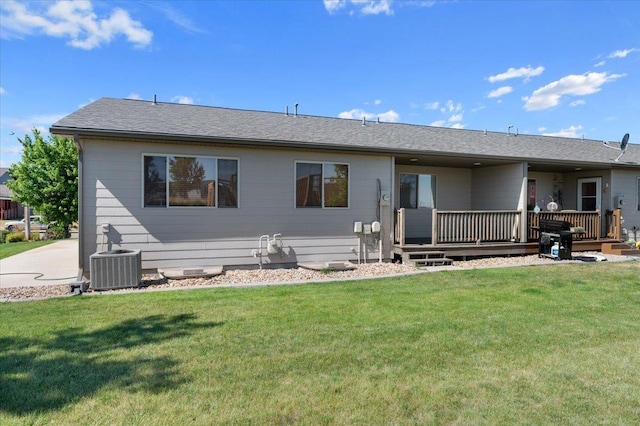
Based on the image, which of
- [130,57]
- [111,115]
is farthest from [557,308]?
[130,57]

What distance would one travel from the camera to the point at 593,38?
44.1ft

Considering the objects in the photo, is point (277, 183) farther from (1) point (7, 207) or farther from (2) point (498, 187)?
(1) point (7, 207)

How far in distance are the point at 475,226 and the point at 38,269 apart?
35.9 ft

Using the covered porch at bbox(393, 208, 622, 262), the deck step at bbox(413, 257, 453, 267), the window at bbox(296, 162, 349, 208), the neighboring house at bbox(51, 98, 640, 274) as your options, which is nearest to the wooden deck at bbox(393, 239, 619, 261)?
the covered porch at bbox(393, 208, 622, 262)

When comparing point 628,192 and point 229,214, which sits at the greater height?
point 628,192

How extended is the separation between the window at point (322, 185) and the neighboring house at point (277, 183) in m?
0.03

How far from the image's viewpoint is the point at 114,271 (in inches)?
252

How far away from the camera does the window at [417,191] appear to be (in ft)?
38.2

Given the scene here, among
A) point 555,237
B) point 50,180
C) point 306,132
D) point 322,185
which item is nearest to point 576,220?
point 555,237

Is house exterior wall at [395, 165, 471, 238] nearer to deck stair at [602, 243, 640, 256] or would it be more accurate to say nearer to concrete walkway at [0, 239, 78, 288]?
deck stair at [602, 243, 640, 256]

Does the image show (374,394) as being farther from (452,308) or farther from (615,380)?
(452,308)

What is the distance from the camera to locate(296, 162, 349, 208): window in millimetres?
8641

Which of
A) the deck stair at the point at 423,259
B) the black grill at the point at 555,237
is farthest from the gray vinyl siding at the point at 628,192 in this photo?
the deck stair at the point at 423,259

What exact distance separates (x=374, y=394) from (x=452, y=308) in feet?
9.21
